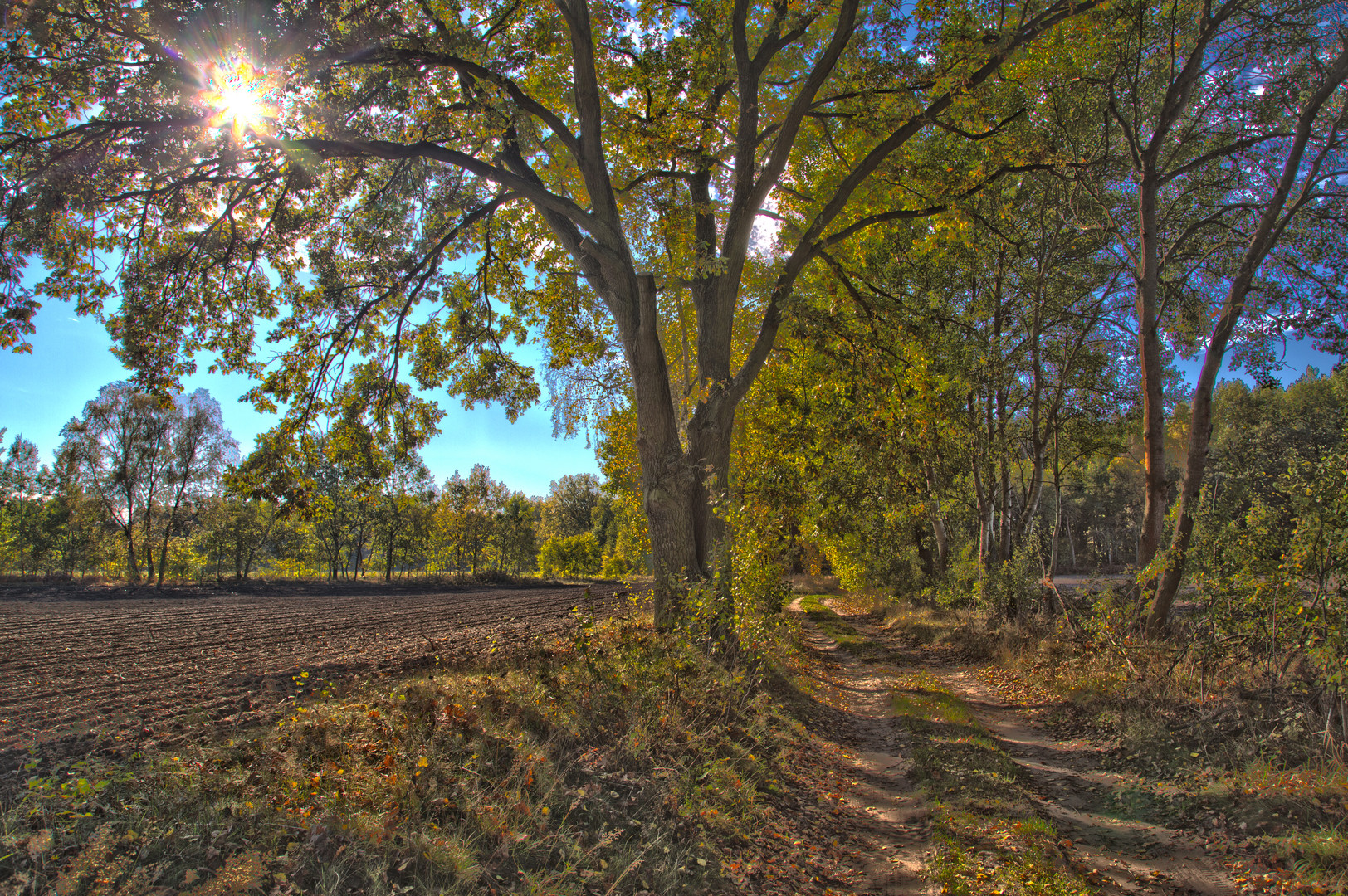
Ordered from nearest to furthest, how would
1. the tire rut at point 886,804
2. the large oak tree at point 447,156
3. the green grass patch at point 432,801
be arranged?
1. the green grass patch at point 432,801
2. the tire rut at point 886,804
3. the large oak tree at point 447,156

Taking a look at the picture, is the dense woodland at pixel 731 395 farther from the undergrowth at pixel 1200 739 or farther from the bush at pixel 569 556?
the bush at pixel 569 556

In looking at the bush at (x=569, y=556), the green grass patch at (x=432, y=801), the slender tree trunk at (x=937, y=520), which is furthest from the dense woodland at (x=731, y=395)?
the bush at (x=569, y=556)

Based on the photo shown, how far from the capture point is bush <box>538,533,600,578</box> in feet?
204

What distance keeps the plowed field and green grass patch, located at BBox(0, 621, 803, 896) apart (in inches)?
39.2

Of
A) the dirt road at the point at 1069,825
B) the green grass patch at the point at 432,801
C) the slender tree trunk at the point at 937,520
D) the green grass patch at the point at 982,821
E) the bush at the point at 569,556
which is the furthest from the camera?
the bush at the point at 569,556

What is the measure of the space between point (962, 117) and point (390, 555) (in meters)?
55.2

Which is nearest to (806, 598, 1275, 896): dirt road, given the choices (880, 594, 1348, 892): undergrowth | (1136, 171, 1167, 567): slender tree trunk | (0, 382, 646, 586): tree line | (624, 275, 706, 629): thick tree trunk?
(880, 594, 1348, 892): undergrowth

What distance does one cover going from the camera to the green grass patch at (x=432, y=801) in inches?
112

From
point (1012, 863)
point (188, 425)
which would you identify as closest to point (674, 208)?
point (1012, 863)

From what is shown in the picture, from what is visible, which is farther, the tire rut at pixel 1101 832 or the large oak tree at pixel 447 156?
the large oak tree at pixel 447 156

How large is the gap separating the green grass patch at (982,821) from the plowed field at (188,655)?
4.31 metres

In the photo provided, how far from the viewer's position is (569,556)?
62.5 m

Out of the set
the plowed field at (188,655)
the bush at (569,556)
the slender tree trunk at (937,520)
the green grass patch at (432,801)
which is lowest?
the bush at (569,556)

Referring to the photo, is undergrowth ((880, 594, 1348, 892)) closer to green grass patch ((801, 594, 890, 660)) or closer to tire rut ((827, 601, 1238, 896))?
tire rut ((827, 601, 1238, 896))
